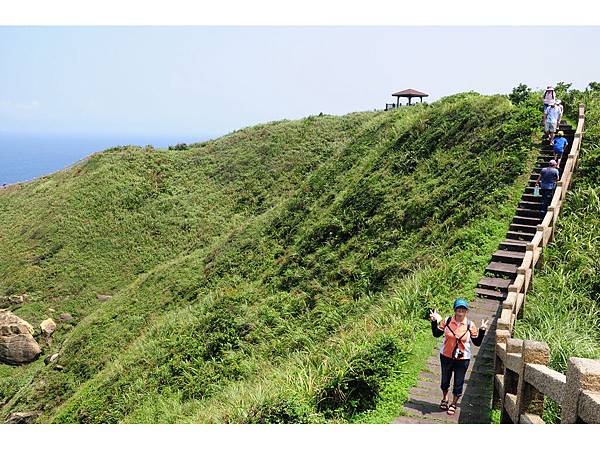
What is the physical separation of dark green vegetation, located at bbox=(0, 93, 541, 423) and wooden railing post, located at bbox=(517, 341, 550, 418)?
201 centimetres

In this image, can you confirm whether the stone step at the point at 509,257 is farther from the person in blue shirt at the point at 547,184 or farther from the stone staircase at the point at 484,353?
the person in blue shirt at the point at 547,184

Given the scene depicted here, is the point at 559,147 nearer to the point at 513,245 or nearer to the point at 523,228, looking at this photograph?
the point at 523,228

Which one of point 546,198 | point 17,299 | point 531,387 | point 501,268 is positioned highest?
point 546,198

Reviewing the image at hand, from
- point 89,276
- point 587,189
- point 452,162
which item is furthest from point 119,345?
point 587,189

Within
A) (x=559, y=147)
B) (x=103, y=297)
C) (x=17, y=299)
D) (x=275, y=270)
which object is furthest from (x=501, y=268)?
(x=17, y=299)

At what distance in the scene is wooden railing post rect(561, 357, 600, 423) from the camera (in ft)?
15.6

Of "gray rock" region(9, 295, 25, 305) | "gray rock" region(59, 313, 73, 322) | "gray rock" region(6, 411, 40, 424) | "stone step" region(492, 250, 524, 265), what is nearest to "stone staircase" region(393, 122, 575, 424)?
"stone step" region(492, 250, 524, 265)

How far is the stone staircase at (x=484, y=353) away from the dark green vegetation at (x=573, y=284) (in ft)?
2.04

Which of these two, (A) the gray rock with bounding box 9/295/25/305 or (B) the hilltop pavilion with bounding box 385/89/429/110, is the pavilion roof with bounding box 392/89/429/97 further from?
(A) the gray rock with bounding box 9/295/25/305

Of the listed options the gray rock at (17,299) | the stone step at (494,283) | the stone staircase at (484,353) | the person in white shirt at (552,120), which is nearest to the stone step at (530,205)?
the stone staircase at (484,353)

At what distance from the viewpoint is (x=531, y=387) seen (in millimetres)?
6223

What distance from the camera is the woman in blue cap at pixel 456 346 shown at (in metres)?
7.45

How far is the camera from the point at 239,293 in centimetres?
2052

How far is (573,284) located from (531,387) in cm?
614
